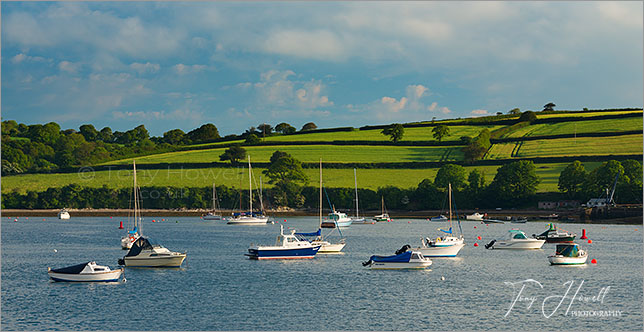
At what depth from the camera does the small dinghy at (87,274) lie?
55.7 metres

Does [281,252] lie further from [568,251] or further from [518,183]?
[518,183]

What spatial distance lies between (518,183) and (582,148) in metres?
32.1

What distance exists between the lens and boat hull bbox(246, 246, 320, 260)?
7256cm

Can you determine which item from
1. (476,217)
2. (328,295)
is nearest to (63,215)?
(476,217)

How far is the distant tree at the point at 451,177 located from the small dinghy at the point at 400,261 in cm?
11354

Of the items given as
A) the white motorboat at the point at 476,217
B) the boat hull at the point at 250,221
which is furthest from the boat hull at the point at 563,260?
the white motorboat at the point at 476,217

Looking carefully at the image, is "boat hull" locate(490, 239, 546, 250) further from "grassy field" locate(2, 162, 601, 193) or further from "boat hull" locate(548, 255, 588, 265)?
"grassy field" locate(2, 162, 601, 193)

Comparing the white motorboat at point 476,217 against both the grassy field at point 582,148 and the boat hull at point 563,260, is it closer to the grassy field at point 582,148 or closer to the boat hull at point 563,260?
the grassy field at point 582,148

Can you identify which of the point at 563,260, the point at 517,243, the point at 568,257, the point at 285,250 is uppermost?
the point at 285,250

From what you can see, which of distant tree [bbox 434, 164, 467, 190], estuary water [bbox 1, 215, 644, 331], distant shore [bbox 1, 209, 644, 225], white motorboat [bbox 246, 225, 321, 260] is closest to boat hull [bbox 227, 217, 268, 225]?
distant shore [bbox 1, 209, 644, 225]

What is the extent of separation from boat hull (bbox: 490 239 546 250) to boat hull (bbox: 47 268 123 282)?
49704 mm

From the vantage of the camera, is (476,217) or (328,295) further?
(476,217)

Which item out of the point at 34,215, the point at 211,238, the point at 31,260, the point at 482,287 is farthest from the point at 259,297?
the point at 34,215

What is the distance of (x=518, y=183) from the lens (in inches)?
6678
